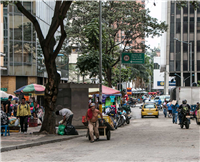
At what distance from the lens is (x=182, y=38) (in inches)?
2707

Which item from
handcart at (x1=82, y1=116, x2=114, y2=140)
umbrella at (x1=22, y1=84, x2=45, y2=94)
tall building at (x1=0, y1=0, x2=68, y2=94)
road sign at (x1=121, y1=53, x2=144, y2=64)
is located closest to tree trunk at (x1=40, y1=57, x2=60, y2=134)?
handcart at (x1=82, y1=116, x2=114, y2=140)

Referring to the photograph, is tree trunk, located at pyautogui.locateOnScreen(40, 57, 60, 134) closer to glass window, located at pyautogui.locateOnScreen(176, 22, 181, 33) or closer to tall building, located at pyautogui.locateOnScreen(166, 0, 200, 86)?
tall building, located at pyautogui.locateOnScreen(166, 0, 200, 86)

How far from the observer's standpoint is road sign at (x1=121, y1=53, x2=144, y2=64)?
3581 centimetres

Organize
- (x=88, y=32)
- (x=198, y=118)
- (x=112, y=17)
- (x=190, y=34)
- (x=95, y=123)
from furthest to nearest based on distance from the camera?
(x=190, y=34) < (x=112, y=17) < (x=88, y=32) < (x=198, y=118) < (x=95, y=123)

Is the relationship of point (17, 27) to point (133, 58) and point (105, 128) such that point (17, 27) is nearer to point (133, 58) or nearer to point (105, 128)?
point (133, 58)

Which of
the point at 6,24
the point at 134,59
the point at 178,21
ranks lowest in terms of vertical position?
the point at 134,59

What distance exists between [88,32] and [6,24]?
1433 cm

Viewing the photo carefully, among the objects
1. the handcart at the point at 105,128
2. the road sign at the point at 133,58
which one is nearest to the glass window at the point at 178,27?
the road sign at the point at 133,58

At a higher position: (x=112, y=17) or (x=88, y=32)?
(x=112, y=17)

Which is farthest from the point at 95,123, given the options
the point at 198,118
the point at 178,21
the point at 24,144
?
the point at 178,21

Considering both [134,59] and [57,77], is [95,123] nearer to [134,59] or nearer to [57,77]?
[57,77]

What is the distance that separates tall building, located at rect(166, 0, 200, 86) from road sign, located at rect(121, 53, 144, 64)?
34075mm

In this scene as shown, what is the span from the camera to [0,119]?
15.4 meters

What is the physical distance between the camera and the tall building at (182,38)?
68188 mm
